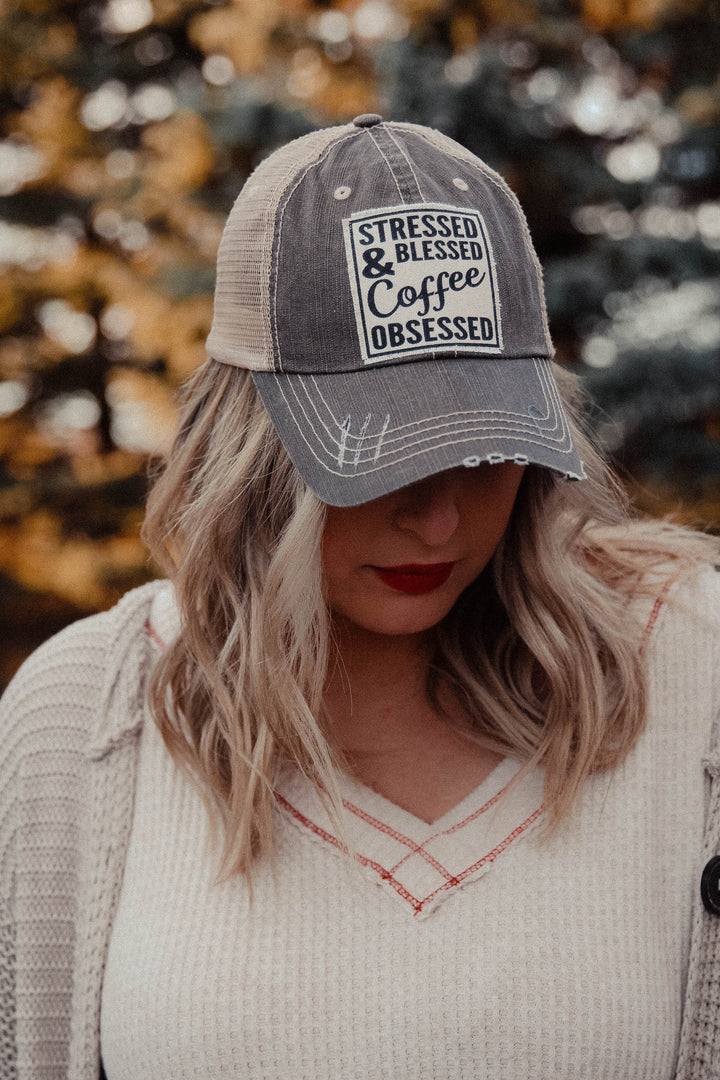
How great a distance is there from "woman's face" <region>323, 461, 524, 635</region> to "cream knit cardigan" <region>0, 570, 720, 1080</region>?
1.08 feet

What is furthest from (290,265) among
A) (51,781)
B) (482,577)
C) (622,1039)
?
(622,1039)

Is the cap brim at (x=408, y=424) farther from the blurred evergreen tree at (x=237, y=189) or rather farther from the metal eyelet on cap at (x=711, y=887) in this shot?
the blurred evergreen tree at (x=237, y=189)

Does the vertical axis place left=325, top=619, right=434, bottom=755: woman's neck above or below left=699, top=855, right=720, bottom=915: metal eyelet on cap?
above

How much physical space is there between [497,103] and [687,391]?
1.21 m

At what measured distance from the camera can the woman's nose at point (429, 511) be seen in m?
1.13

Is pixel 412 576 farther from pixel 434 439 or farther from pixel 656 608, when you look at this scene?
pixel 656 608

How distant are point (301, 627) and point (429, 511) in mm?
203

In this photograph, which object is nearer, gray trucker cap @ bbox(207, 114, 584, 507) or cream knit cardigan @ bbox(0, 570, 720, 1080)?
gray trucker cap @ bbox(207, 114, 584, 507)

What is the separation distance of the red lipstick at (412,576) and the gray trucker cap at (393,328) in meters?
0.15

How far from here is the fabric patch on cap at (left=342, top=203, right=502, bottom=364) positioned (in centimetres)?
109

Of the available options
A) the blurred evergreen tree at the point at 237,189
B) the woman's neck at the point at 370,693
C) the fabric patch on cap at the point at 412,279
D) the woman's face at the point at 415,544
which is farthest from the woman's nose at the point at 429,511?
the blurred evergreen tree at the point at 237,189

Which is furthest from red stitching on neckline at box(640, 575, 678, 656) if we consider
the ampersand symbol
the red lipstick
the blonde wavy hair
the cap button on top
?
the cap button on top

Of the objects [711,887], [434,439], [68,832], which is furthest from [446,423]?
[68,832]

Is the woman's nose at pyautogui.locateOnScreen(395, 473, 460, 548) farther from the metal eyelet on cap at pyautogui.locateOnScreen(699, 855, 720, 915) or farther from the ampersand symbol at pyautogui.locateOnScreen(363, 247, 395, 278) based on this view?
the metal eyelet on cap at pyautogui.locateOnScreen(699, 855, 720, 915)
